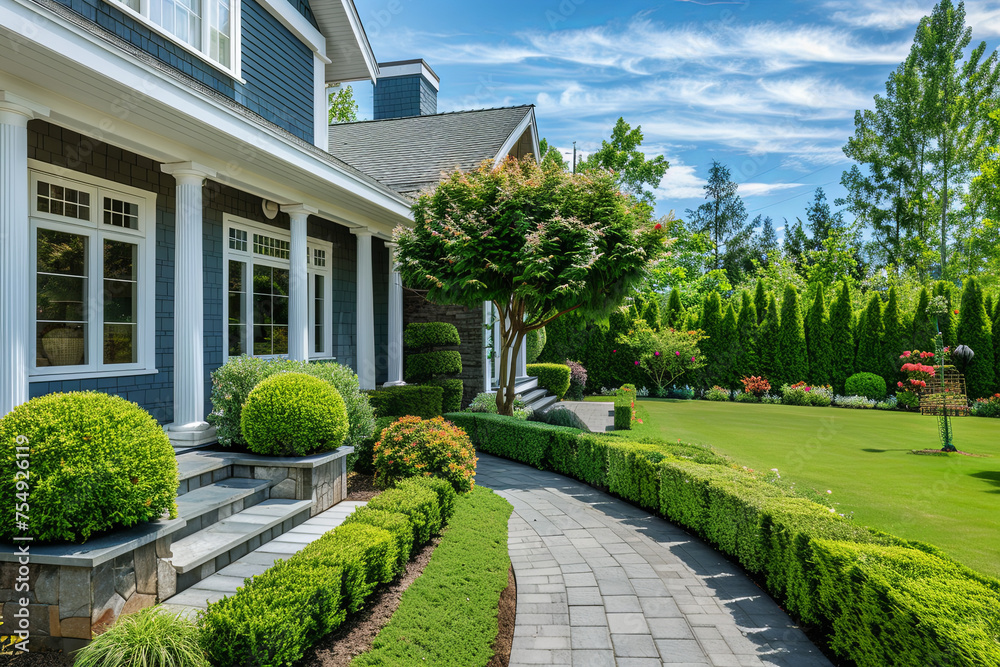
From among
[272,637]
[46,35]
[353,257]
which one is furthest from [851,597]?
[353,257]

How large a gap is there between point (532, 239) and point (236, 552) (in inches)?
227

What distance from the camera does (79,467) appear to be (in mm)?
2832

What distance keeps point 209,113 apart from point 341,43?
6.25 meters

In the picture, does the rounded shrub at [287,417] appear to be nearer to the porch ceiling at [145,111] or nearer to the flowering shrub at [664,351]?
the porch ceiling at [145,111]

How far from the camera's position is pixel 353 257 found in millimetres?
10695

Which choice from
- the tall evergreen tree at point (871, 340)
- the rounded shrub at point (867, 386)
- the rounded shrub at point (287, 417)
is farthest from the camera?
the tall evergreen tree at point (871, 340)

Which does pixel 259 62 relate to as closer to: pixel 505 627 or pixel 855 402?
pixel 505 627

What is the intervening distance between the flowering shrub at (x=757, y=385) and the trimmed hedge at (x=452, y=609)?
14.8m

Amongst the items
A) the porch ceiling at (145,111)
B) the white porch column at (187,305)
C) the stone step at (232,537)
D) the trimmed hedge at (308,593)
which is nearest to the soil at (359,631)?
the trimmed hedge at (308,593)

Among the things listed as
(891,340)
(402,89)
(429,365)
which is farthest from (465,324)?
(891,340)

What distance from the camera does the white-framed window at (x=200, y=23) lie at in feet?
20.5

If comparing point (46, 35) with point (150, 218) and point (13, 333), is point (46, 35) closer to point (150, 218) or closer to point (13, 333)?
point (13, 333)

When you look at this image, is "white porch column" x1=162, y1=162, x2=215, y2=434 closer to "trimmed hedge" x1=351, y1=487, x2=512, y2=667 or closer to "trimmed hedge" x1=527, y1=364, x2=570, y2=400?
"trimmed hedge" x1=351, y1=487, x2=512, y2=667

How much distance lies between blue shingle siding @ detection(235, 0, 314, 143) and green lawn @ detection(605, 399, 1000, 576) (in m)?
8.63
